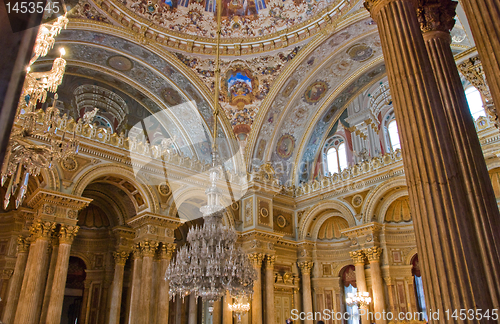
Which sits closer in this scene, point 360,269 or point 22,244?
point 22,244

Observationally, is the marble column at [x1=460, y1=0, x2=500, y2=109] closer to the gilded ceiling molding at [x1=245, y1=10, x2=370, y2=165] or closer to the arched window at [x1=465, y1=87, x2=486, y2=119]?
the arched window at [x1=465, y1=87, x2=486, y2=119]

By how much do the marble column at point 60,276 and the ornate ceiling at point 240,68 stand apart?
5315mm

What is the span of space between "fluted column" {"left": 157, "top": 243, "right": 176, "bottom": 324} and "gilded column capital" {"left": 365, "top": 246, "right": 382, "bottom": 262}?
6.60 m

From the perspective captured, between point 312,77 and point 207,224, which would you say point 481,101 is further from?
point 207,224

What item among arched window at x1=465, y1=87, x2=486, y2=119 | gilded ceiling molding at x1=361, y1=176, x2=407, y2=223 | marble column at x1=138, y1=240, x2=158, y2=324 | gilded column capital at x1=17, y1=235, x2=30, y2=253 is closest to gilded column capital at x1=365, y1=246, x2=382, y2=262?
gilded ceiling molding at x1=361, y1=176, x2=407, y2=223

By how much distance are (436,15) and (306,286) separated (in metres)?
11.4

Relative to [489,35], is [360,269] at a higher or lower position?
lower

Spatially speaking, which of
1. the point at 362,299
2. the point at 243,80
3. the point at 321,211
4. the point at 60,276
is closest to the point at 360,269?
the point at 362,299

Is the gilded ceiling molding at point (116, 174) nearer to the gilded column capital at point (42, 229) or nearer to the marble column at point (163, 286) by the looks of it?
the gilded column capital at point (42, 229)

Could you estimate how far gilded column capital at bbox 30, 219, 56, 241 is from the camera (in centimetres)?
984

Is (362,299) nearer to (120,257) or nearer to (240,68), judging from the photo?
(120,257)

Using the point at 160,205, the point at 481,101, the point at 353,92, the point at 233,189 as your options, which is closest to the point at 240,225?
the point at 233,189

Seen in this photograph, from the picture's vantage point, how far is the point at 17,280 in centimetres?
1041

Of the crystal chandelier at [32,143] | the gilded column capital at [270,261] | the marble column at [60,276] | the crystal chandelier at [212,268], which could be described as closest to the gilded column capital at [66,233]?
the marble column at [60,276]
